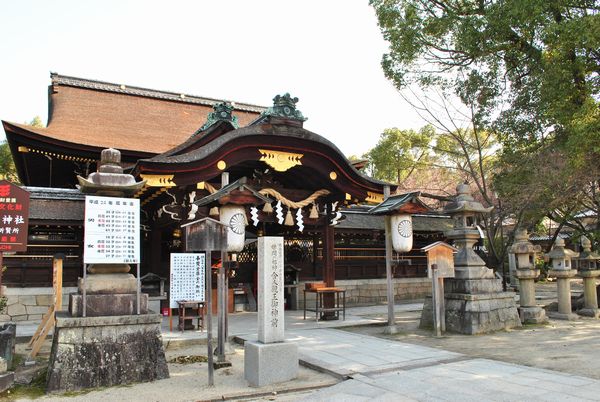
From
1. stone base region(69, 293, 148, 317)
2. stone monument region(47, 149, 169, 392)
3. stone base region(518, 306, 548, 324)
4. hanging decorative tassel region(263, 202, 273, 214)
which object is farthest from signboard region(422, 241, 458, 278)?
stone base region(69, 293, 148, 317)

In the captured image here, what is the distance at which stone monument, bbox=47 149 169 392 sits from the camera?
5934 millimetres

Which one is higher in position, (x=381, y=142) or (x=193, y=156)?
(x=381, y=142)

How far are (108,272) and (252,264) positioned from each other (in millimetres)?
7960

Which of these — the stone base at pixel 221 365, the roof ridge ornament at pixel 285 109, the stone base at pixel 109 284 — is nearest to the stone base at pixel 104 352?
the stone base at pixel 109 284

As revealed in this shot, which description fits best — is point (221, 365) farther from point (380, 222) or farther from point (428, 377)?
point (380, 222)

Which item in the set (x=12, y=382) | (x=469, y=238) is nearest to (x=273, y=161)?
(x=469, y=238)

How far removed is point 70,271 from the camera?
11.8 meters

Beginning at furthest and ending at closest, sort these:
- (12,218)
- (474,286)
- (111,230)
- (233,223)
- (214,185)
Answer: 1. (214,185)
2. (474,286)
3. (233,223)
4. (12,218)
5. (111,230)

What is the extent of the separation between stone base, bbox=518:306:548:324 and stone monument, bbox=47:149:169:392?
27.2 ft

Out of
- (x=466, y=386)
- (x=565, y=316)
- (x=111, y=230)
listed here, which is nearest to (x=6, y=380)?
(x=111, y=230)

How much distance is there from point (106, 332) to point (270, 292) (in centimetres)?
223

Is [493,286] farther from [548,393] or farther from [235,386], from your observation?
[235,386]

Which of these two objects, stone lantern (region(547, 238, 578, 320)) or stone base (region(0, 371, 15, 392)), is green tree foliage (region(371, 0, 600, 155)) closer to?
stone lantern (region(547, 238, 578, 320))

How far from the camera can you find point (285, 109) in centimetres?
1076
